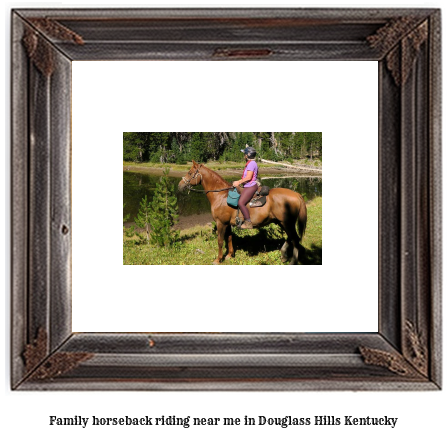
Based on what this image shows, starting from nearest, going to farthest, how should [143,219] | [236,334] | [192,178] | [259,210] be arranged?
[236,334] → [143,219] → [192,178] → [259,210]

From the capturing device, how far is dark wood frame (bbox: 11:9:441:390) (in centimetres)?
223

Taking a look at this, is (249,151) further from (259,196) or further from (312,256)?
(312,256)

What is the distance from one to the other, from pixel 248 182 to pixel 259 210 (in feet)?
0.62

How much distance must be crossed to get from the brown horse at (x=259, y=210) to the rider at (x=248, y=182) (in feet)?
0.14

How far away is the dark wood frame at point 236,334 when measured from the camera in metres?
2.23

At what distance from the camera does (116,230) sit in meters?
2.38

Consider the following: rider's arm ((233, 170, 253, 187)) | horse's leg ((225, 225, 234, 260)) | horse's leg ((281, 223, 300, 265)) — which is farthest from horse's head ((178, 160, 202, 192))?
horse's leg ((281, 223, 300, 265))

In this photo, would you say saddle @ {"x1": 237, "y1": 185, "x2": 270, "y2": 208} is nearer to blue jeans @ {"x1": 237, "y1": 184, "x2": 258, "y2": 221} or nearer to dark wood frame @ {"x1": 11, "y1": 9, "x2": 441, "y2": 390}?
blue jeans @ {"x1": 237, "y1": 184, "x2": 258, "y2": 221}

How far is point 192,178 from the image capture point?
2.51 m

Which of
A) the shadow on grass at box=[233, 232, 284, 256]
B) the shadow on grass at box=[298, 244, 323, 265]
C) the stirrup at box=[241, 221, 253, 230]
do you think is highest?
the stirrup at box=[241, 221, 253, 230]

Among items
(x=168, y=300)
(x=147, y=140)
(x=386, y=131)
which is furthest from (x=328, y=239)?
(x=147, y=140)

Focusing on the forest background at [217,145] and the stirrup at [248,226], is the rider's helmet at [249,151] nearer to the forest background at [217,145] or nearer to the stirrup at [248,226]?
the forest background at [217,145]

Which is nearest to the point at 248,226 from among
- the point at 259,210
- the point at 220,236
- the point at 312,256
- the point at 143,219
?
the point at 259,210

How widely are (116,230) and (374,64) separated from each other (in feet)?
5.56
